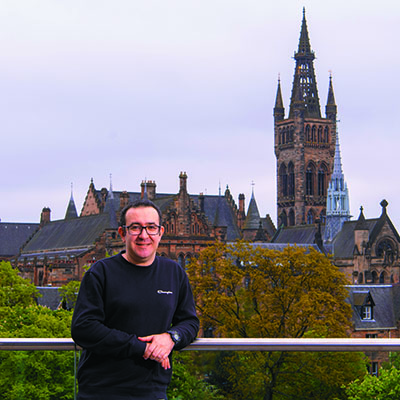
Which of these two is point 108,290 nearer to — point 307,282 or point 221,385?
point 221,385

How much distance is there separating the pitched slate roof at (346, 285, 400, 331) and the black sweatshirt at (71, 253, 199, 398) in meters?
73.2

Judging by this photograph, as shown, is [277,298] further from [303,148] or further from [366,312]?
[303,148]

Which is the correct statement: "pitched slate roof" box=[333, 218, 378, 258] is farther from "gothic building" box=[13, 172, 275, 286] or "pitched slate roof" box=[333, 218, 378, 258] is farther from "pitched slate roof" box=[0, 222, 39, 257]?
"pitched slate roof" box=[0, 222, 39, 257]

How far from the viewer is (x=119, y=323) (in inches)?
279

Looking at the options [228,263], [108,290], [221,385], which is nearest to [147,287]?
[108,290]

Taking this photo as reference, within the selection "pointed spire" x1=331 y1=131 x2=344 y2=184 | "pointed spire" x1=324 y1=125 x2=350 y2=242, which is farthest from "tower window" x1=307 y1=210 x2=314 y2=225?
"pointed spire" x1=331 y1=131 x2=344 y2=184

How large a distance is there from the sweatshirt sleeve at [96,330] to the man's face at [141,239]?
1.12 feet

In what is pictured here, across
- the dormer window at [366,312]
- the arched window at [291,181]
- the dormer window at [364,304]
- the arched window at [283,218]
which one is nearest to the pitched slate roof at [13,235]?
the arched window at [283,218]

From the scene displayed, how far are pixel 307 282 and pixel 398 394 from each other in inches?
2085

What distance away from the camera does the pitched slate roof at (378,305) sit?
8081 cm

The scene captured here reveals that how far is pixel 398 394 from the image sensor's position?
26.7 ft

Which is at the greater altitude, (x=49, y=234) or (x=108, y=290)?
(x=49, y=234)

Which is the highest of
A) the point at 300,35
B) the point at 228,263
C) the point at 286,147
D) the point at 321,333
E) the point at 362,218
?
the point at 300,35

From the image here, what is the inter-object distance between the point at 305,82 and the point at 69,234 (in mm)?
65885
